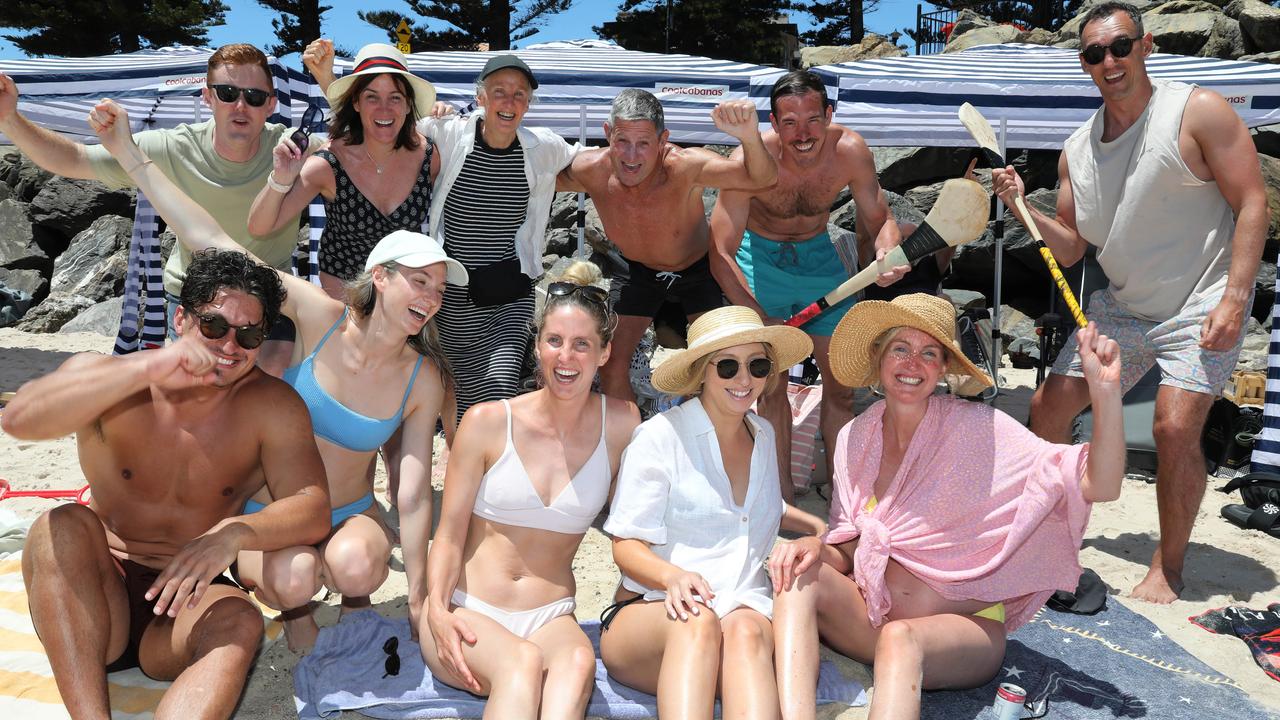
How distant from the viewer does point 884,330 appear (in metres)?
2.94

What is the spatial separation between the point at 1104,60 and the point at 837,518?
2.28m

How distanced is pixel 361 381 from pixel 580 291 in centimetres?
90

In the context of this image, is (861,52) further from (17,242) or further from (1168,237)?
(1168,237)

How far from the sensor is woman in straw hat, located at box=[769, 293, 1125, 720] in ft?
8.68

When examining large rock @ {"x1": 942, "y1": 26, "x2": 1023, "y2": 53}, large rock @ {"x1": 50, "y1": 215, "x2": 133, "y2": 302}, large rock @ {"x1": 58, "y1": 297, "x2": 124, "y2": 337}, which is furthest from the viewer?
large rock @ {"x1": 942, "y1": 26, "x2": 1023, "y2": 53}

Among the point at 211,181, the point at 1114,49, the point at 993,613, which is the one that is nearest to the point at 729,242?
the point at 1114,49

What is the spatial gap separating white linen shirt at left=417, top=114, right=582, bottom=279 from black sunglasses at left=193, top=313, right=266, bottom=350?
142cm

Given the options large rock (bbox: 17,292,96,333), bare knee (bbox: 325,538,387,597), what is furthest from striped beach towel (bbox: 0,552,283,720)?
large rock (bbox: 17,292,96,333)

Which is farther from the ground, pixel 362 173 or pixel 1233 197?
pixel 362 173

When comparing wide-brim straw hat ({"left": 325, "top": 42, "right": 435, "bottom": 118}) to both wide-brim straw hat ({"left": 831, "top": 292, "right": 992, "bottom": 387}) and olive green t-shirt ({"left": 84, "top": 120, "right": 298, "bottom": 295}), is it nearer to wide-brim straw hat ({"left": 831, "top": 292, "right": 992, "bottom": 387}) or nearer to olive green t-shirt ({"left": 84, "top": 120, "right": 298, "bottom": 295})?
olive green t-shirt ({"left": 84, "top": 120, "right": 298, "bottom": 295})

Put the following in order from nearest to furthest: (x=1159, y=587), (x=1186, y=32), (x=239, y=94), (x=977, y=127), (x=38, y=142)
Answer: (x=38, y=142)
(x=1159, y=587)
(x=977, y=127)
(x=239, y=94)
(x=1186, y=32)

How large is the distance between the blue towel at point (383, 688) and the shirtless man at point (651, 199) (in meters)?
1.83

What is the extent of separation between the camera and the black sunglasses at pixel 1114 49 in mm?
3684

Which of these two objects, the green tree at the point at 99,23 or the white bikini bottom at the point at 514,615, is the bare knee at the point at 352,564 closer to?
the white bikini bottom at the point at 514,615
